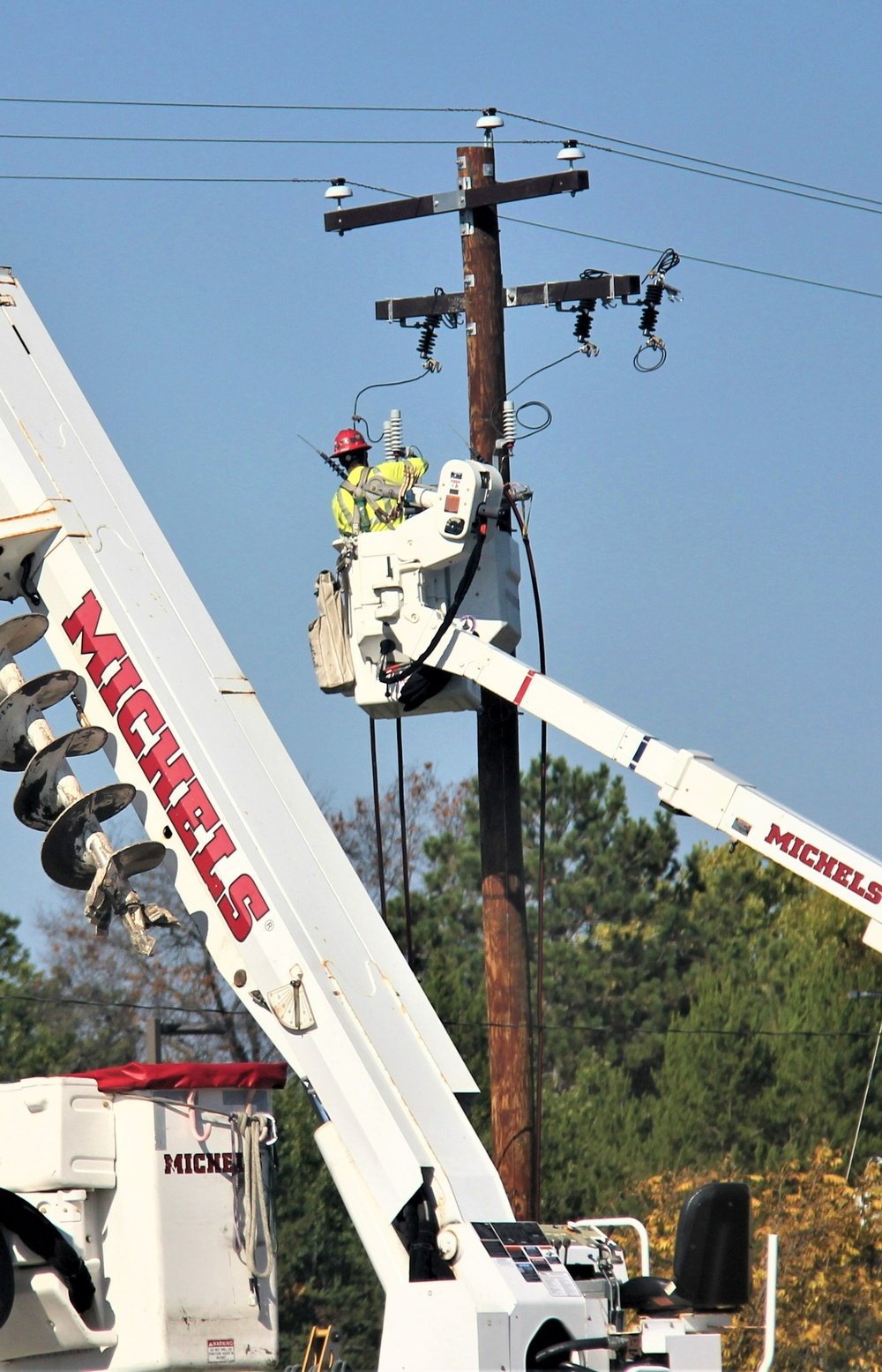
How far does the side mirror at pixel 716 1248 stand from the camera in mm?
7777

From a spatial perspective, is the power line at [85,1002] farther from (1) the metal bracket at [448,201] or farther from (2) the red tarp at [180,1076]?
(2) the red tarp at [180,1076]

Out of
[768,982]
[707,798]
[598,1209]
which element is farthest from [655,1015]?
[707,798]

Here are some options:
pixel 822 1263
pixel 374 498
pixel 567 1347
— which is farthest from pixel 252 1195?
pixel 822 1263

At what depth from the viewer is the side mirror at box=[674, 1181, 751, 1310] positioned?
25.5ft

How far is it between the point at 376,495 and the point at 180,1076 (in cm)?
445

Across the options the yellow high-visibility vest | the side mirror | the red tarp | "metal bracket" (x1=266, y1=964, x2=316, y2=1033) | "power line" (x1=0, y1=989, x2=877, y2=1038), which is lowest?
the side mirror

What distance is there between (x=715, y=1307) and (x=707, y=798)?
286cm

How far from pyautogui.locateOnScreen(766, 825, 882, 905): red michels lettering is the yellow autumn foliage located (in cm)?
1313

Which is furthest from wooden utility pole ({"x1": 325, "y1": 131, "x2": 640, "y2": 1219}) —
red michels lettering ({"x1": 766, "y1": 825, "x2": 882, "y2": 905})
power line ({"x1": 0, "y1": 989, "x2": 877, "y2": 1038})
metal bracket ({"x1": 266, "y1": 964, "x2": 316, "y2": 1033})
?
power line ({"x1": 0, "y1": 989, "x2": 877, "y2": 1038})

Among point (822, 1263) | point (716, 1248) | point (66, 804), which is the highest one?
point (66, 804)

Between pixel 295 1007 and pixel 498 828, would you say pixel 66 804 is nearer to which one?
pixel 295 1007

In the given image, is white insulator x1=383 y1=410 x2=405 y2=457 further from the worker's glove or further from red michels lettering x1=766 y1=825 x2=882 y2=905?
red michels lettering x1=766 y1=825 x2=882 y2=905

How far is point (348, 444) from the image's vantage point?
12508mm

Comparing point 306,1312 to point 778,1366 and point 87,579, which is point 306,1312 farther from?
point 87,579
